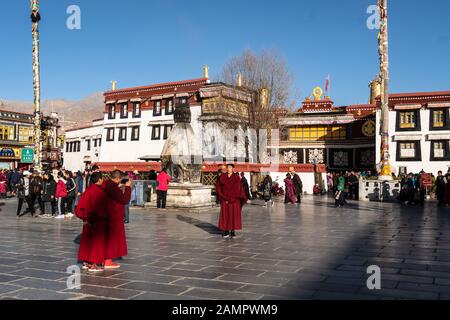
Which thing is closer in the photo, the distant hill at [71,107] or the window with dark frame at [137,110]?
the window with dark frame at [137,110]

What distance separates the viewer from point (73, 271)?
21.3 feet

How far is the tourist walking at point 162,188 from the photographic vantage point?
53.1 ft

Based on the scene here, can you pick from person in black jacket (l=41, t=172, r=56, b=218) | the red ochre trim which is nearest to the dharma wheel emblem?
the red ochre trim

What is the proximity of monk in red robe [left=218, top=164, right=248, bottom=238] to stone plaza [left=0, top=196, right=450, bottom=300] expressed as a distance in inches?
12.4

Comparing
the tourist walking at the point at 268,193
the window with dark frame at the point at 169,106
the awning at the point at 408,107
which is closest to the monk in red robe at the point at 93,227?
the tourist walking at the point at 268,193

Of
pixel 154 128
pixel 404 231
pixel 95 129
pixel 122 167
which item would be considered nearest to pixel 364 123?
pixel 154 128

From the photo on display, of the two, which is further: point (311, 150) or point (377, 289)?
point (311, 150)

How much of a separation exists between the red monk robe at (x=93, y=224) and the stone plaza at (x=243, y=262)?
37 cm

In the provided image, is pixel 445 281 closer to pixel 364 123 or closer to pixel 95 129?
pixel 364 123

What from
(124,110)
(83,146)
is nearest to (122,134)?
(124,110)

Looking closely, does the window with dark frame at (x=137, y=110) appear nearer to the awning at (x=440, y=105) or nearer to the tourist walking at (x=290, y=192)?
the tourist walking at (x=290, y=192)

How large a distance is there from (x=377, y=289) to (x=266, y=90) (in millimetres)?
30451

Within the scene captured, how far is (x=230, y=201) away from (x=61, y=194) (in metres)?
6.81

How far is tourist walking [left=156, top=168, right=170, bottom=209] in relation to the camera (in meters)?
16.2
